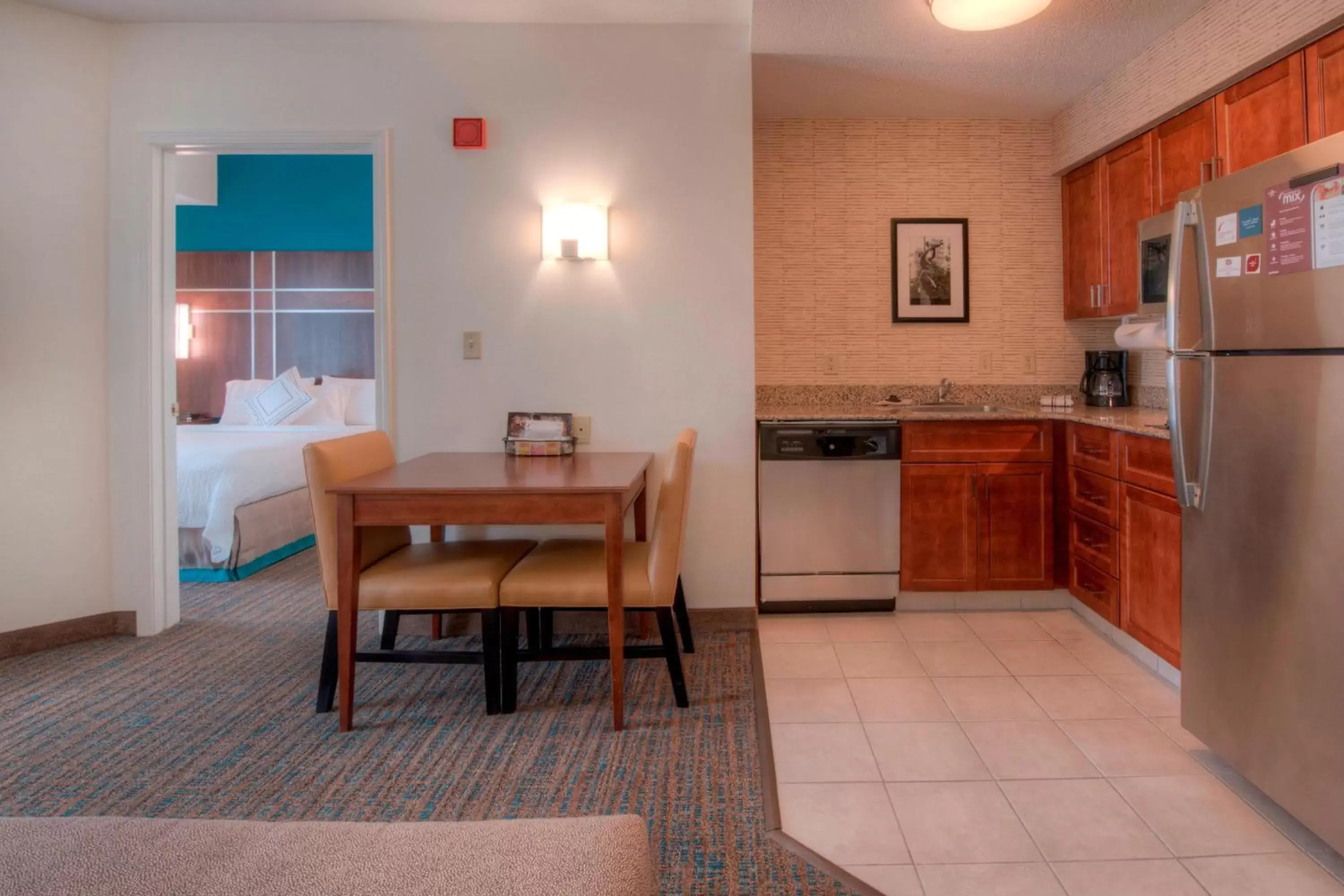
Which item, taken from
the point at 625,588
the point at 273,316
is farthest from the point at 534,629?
the point at 273,316

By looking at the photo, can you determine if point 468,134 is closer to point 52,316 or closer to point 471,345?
point 471,345

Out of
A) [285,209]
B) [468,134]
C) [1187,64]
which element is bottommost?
[468,134]

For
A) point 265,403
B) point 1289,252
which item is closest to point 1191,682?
point 1289,252

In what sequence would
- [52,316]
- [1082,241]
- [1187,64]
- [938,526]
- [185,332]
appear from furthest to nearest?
1. [185,332]
2. [1082,241]
3. [938,526]
4. [52,316]
5. [1187,64]

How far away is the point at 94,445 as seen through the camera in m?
3.31

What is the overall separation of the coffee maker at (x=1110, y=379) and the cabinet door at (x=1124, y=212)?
37 cm

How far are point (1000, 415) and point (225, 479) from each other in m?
3.69

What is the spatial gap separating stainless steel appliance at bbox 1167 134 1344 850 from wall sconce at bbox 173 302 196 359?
6541mm

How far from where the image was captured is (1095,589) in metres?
3.34

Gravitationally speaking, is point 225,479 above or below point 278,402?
below

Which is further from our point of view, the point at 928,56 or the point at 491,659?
the point at 928,56

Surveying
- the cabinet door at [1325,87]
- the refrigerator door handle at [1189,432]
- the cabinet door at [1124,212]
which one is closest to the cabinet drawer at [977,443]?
the cabinet door at [1124,212]

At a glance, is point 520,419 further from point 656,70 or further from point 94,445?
point 94,445

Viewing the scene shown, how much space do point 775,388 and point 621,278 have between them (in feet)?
3.93
